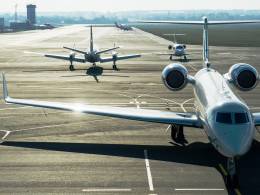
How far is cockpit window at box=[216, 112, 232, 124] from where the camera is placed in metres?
17.9

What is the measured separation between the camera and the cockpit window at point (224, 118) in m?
17.9

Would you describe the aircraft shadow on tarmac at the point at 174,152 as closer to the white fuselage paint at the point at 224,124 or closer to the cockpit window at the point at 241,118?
the white fuselage paint at the point at 224,124

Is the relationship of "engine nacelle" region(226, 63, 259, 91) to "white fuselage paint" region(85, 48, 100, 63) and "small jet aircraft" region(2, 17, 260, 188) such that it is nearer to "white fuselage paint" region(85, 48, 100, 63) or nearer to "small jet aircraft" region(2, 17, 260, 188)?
"small jet aircraft" region(2, 17, 260, 188)

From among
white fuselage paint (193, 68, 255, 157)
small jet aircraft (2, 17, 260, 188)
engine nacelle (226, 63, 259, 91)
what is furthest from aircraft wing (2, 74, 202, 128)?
engine nacelle (226, 63, 259, 91)

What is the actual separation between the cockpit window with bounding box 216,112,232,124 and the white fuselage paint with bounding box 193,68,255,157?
13 centimetres

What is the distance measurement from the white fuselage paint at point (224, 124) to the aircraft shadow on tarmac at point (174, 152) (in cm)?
160

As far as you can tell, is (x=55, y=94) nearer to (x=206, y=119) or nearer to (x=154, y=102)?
(x=154, y=102)

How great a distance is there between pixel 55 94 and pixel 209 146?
63.3 feet

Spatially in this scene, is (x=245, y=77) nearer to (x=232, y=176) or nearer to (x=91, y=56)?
(x=232, y=176)

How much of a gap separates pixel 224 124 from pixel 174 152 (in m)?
4.59

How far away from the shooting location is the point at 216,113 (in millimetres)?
18438

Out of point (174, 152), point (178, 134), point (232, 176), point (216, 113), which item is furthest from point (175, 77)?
point (232, 176)

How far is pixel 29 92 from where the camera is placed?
1585 inches

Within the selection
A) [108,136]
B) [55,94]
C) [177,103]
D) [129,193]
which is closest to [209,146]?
[108,136]
